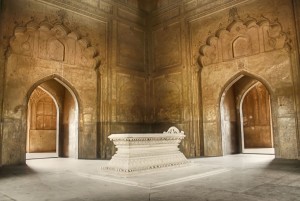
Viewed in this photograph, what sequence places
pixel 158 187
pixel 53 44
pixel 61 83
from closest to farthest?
pixel 158 187, pixel 53 44, pixel 61 83

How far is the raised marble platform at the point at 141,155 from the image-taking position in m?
4.65

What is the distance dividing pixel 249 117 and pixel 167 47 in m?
5.92

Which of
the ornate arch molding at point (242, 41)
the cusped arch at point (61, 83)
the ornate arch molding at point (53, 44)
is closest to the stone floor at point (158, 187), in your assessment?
the cusped arch at point (61, 83)

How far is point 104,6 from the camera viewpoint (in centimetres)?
888

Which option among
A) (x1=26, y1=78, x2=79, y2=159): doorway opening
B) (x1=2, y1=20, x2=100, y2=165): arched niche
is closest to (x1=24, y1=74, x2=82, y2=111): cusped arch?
(x1=2, y1=20, x2=100, y2=165): arched niche

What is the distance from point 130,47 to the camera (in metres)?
9.45

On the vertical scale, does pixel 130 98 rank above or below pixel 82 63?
below

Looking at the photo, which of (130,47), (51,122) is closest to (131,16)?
(130,47)

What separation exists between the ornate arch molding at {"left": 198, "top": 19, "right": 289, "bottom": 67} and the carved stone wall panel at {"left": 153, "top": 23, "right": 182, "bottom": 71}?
92cm

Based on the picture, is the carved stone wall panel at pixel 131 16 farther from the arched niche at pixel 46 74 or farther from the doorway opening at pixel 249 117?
the doorway opening at pixel 249 117

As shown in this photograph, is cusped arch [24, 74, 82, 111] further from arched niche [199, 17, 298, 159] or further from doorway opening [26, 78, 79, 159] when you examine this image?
arched niche [199, 17, 298, 159]

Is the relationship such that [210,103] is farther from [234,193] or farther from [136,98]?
[234,193]

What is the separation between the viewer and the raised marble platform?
15.3ft

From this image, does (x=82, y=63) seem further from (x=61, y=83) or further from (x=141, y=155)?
(x=141, y=155)
